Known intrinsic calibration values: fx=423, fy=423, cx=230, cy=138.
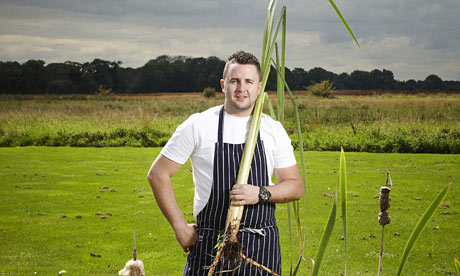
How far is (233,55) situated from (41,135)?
13808 mm

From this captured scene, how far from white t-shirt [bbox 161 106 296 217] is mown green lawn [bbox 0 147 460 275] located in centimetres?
222

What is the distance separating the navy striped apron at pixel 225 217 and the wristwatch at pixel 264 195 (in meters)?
0.08

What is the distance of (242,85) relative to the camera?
6.12 feet

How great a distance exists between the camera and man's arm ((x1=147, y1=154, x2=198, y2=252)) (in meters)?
1.89

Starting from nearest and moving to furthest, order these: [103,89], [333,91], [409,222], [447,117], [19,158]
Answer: [409,222] < [19,158] < [447,117] < [333,91] < [103,89]

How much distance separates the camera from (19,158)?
10914mm

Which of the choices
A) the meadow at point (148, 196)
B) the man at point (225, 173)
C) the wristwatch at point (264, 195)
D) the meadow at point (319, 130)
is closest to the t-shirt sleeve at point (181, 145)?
the man at point (225, 173)

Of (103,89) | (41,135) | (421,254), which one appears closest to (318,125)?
(41,135)

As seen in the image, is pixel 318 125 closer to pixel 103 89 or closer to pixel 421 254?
pixel 421 254

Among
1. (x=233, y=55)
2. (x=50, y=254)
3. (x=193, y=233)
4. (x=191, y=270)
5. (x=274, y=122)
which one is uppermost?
(x=233, y=55)

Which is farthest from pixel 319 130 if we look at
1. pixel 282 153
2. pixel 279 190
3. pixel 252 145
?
pixel 252 145

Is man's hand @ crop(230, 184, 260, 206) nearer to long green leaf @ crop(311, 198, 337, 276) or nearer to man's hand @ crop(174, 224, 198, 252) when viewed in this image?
man's hand @ crop(174, 224, 198, 252)

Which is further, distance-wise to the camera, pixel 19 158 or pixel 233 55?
pixel 19 158

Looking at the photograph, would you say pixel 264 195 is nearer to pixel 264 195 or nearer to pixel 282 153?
pixel 264 195
